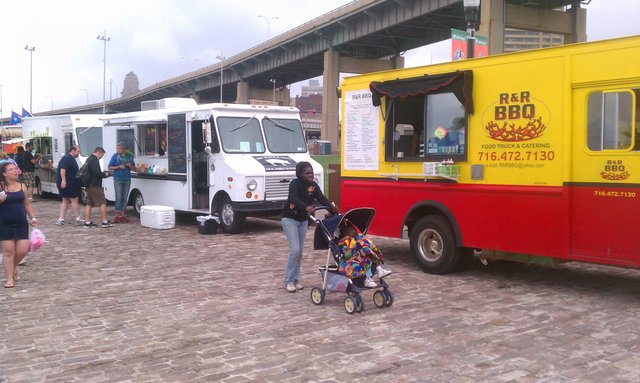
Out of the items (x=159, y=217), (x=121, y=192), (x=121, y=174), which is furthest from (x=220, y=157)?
(x=121, y=192)

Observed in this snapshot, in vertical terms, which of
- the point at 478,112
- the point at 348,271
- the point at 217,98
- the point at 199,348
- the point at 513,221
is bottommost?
the point at 199,348

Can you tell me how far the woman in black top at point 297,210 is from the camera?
7.59 m

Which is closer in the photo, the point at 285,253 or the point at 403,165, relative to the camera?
the point at 403,165

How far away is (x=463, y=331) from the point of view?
20.4 ft

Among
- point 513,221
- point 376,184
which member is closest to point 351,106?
point 376,184

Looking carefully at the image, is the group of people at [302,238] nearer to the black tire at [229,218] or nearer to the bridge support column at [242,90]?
the black tire at [229,218]

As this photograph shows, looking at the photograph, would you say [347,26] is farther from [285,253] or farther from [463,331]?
[463,331]

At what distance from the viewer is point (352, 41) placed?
53656 millimetres

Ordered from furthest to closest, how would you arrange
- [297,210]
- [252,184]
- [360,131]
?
[252,184] → [360,131] → [297,210]

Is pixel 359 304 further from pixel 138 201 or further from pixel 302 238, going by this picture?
pixel 138 201

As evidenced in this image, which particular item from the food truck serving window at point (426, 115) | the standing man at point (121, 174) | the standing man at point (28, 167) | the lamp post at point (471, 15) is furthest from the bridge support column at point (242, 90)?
the food truck serving window at point (426, 115)

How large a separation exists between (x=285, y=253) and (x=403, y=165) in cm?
287

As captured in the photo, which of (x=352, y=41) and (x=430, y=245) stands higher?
(x=352, y=41)

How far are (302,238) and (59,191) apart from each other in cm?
996
